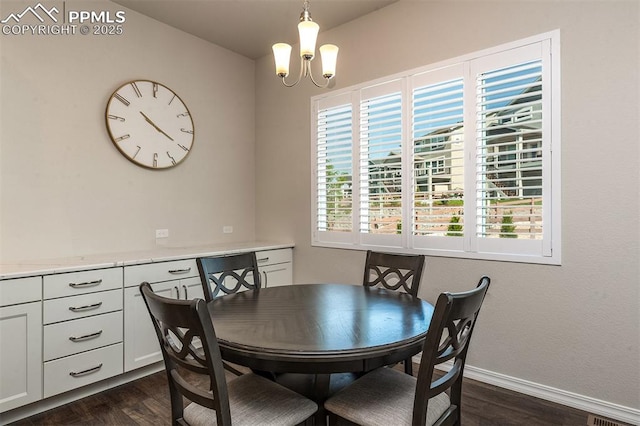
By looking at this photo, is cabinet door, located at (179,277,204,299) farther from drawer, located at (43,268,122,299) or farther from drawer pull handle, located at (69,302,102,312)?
drawer pull handle, located at (69,302,102,312)

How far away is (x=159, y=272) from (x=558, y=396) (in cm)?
299

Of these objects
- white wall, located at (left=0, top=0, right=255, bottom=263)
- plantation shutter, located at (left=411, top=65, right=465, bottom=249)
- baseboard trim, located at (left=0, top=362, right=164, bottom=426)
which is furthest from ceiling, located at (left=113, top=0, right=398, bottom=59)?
baseboard trim, located at (left=0, top=362, right=164, bottom=426)

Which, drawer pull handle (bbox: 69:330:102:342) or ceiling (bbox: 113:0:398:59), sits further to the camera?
ceiling (bbox: 113:0:398:59)

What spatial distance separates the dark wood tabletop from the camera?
4.52 ft

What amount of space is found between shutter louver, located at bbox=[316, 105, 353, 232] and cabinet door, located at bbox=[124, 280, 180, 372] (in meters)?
1.68

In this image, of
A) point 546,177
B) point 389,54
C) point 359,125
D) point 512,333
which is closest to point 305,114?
point 359,125

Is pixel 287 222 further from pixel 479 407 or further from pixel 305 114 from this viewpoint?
pixel 479 407

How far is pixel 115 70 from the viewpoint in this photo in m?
3.23

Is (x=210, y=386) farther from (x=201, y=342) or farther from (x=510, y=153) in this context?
(x=510, y=153)

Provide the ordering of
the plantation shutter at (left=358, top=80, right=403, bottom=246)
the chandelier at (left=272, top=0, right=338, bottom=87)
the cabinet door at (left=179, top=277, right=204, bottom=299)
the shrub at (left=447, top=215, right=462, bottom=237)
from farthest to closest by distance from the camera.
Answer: the plantation shutter at (left=358, top=80, right=403, bottom=246) → the cabinet door at (left=179, top=277, right=204, bottom=299) → the shrub at (left=447, top=215, right=462, bottom=237) → the chandelier at (left=272, top=0, right=338, bottom=87)

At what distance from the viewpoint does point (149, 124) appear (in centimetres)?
343

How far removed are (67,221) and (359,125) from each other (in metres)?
2.62

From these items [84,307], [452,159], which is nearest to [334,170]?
[452,159]

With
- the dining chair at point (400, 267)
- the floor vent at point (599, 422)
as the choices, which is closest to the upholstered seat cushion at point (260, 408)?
the dining chair at point (400, 267)
